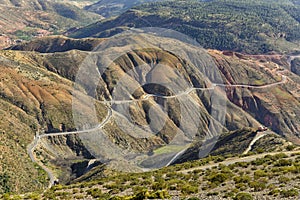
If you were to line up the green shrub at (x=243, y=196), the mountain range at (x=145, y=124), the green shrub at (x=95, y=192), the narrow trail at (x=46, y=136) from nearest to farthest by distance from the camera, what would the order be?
1. the green shrub at (x=243, y=196)
2. the green shrub at (x=95, y=192)
3. the mountain range at (x=145, y=124)
4. the narrow trail at (x=46, y=136)

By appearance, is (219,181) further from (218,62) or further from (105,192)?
(218,62)

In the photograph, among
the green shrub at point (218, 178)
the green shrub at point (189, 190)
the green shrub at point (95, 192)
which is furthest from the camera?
the green shrub at point (95, 192)

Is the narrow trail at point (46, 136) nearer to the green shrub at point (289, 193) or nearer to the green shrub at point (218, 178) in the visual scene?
the green shrub at point (218, 178)

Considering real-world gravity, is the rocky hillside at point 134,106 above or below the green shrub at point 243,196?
below

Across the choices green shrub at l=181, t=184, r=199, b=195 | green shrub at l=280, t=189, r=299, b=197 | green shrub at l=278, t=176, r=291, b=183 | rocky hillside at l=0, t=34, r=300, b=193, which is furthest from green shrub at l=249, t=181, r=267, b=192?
rocky hillside at l=0, t=34, r=300, b=193

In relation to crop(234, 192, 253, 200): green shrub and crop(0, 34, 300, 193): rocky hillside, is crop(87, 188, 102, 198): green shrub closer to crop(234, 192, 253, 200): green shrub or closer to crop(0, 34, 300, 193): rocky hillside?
crop(234, 192, 253, 200): green shrub

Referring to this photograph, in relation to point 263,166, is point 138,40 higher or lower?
lower

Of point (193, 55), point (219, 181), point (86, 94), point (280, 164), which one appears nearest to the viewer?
point (219, 181)

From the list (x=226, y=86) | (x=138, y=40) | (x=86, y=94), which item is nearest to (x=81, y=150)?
(x=86, y=94)

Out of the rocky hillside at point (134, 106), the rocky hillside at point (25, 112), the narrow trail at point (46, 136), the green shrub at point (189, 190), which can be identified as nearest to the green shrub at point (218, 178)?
the green shrub at point (189, 190)

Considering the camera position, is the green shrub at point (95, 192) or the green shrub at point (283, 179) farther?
the green shrub at point (95, 192)

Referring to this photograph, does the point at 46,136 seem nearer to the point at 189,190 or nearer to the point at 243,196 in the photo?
the point at 189,190
